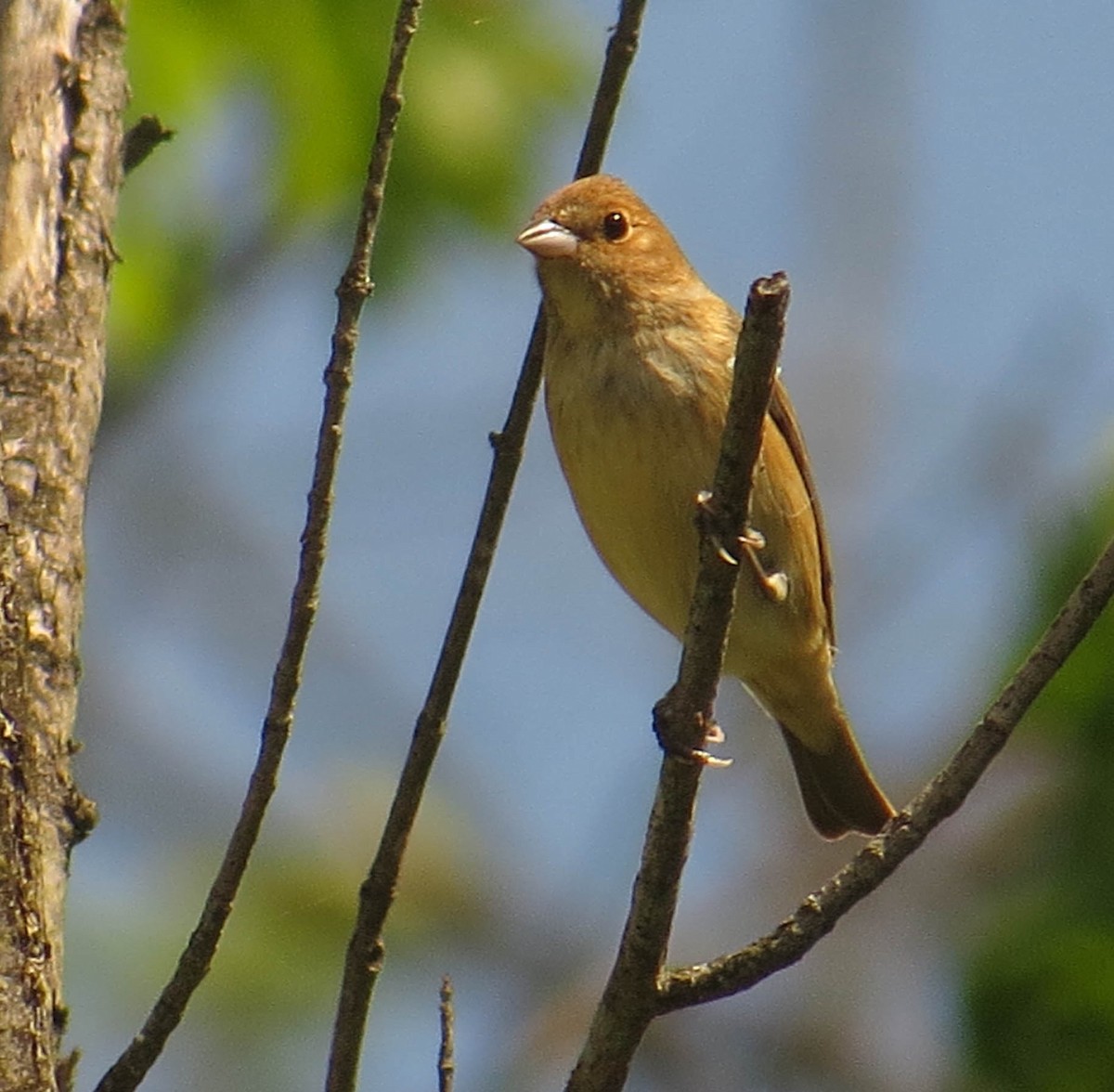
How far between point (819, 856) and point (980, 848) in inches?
56.0

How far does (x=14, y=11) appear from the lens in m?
3.41

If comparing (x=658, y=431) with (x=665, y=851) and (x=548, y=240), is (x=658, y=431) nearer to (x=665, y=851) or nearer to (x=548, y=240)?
(x=548, y=240)

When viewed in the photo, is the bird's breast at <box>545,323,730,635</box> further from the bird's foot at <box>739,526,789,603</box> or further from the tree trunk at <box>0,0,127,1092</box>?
the tree trunk at <box>0,0,127,1092</box>

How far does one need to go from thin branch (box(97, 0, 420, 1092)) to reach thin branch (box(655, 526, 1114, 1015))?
2.17 ft

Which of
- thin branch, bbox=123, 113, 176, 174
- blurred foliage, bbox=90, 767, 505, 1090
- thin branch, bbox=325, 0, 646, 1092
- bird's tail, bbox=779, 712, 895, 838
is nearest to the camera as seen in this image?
thin branch, bbox=325, 0, 646, 1092

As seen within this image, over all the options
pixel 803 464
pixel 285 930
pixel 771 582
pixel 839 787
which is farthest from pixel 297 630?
pixel 285 930

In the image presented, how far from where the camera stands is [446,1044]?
279 centimetres

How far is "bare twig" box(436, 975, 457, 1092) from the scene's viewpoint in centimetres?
273

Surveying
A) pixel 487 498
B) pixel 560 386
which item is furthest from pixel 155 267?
pixel 487 498

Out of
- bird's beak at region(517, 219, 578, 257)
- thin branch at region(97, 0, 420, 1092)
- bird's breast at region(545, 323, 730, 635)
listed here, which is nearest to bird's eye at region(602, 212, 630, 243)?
bird's beak at region(517, 219, 578, 257)

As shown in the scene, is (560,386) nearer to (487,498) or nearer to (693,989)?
(487,498)

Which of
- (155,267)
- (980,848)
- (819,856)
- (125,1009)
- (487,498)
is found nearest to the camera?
(487,498)

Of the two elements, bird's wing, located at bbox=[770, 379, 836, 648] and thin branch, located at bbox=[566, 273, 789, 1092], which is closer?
thin branch, located at bbox=[566, 273, 789, 1092]

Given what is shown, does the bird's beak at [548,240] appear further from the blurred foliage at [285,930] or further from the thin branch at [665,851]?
the blurred foliage at [285,930]
